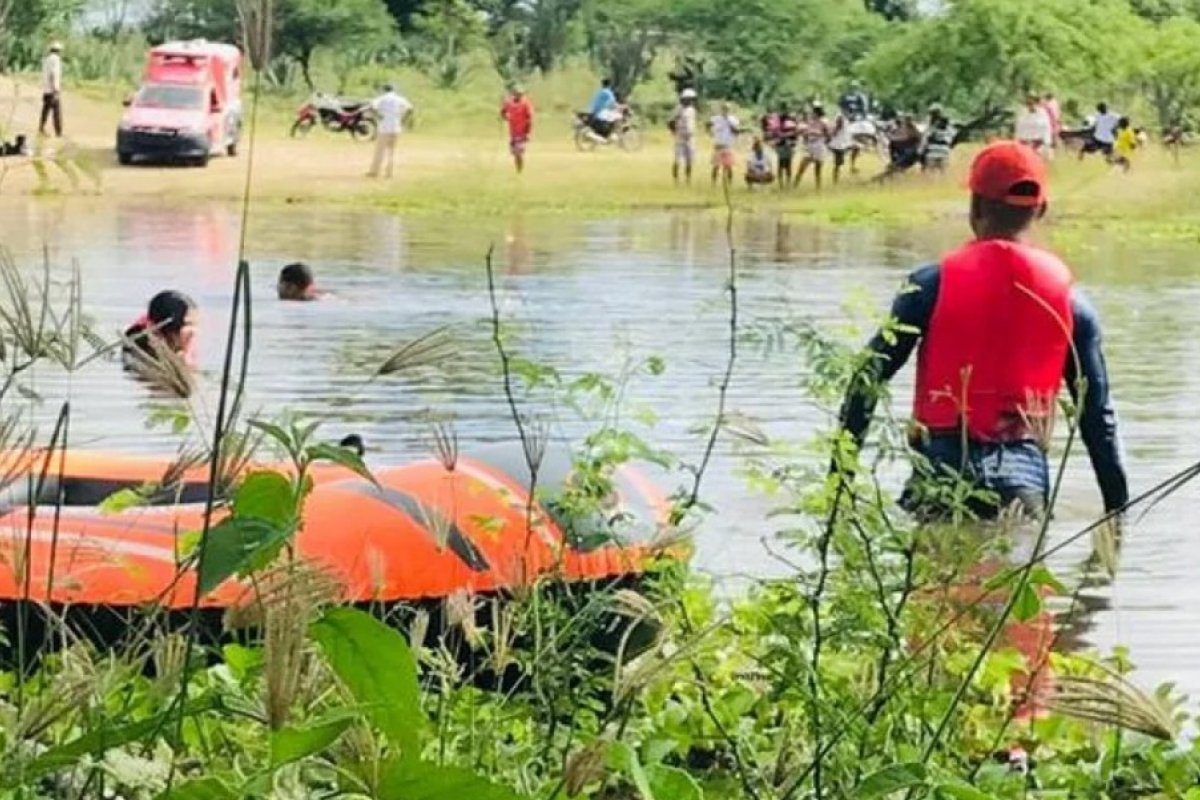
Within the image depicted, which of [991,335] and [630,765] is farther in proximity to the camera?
[991,335]

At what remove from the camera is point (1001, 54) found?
41.6 metres

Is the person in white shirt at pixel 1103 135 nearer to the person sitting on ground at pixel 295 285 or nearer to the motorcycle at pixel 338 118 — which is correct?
the motorcycle at pixel 338 118

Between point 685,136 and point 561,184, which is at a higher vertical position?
point 685,136

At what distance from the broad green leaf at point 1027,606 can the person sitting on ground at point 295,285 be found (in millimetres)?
14413

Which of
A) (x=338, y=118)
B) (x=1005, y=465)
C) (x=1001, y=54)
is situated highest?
(x=1005, y=465)

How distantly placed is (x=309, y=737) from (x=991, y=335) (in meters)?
4.47

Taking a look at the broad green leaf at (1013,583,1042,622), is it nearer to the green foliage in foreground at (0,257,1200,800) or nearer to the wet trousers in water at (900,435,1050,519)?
the green foliage in foreground at (0,257,1200,800)

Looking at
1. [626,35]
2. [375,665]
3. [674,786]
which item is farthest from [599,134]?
[375,665]

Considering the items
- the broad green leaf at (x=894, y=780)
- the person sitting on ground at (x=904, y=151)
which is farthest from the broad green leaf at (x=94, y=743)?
the person sitting on ground at (x=904, y=151)

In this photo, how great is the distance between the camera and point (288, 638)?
2295 mm

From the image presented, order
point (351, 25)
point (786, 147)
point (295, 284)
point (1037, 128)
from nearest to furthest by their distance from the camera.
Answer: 1. point (295, 284)
2. point (1037, 128)
3. point (786, 147)
4. point (351, 25)

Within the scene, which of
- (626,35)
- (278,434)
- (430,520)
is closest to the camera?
(278,434)

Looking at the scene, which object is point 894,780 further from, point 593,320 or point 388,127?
point 388,127

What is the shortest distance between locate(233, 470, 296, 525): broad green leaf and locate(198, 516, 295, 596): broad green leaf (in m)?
0.02
